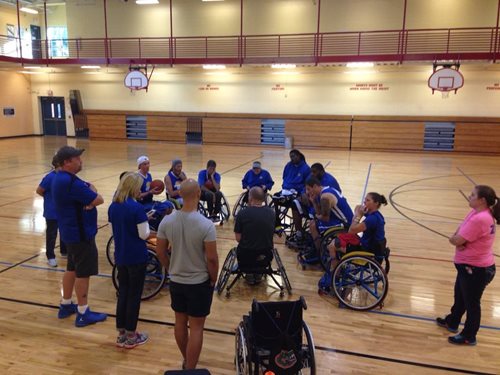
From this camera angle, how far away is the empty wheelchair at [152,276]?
4.61 m

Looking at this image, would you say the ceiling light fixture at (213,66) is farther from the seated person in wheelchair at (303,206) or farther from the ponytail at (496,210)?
the ponytail at (496,210)

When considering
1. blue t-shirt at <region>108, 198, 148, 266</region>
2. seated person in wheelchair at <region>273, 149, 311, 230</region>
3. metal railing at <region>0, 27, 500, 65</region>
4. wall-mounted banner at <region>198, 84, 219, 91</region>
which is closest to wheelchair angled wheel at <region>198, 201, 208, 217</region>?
seated person in wheelchair at <region>273, 149, 311, 230</region>

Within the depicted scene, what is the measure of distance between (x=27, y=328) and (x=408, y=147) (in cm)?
1744

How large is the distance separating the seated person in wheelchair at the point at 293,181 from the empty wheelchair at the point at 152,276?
2578 millimetres

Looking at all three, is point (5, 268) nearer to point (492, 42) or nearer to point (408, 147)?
point (408, 147)

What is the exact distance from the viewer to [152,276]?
16.2 ft

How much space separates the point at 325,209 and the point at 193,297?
2.75m

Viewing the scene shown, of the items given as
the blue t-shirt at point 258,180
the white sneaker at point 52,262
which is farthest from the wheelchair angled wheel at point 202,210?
the white sneaker at point 52,262

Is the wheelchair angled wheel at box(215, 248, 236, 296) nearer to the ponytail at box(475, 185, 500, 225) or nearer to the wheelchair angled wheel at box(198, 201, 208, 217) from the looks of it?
the wheelchair angled wheel at box(198, 201, 208, 217)

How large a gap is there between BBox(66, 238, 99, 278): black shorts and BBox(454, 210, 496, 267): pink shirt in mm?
3321

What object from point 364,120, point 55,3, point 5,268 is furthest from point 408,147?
point 55,3

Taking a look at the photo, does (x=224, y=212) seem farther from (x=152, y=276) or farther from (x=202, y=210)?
(x=152, y=276)

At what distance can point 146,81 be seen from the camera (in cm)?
1900

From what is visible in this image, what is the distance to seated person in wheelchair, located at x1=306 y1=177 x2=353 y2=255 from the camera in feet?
17.5
